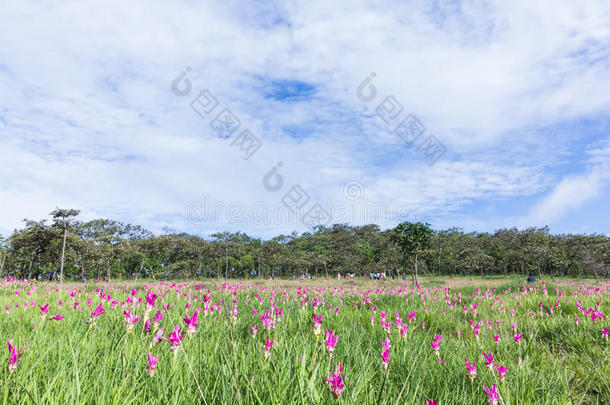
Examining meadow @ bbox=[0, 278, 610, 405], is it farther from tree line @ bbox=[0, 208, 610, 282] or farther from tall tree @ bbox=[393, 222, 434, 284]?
tree line @ bbox=[0, 208, 610, 282]

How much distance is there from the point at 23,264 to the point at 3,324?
86136 mm

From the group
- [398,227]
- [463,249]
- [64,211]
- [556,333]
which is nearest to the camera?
[556,333]

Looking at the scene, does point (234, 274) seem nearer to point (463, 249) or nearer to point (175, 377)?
point (463, 249)

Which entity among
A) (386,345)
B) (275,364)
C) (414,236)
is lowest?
(275,364)

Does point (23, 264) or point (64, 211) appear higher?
point (64, 211)

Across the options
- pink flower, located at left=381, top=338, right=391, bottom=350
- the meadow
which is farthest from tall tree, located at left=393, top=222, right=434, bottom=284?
pink flower, located at left=381, top=338, right=391, bottom=350

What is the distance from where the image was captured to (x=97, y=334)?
2.88 meters

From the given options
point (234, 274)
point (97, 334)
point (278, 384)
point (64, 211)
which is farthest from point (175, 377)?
point (234, 274)

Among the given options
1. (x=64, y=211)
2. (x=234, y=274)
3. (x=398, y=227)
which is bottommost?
(x=234, y=274)

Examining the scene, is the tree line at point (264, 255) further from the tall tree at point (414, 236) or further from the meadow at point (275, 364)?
the meadow at point (275, 364)

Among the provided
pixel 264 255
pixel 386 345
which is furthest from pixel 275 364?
pixel 264 255

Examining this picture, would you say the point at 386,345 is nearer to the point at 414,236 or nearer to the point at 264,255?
the point at 414,236

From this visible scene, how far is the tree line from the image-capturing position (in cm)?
5359

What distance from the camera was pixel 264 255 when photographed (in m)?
84.1
